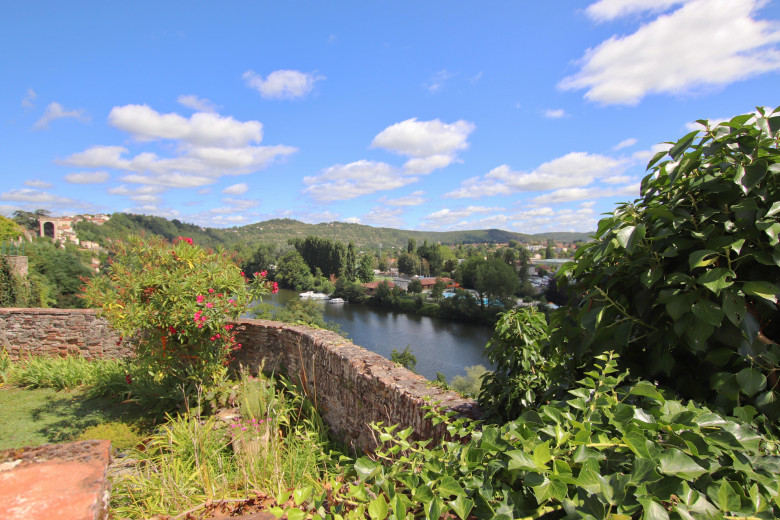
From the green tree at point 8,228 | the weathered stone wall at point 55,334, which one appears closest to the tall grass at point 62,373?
the weathered stone wall at point 55,334

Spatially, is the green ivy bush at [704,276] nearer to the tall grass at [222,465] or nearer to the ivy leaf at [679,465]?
the ivy leaf at [679,465]

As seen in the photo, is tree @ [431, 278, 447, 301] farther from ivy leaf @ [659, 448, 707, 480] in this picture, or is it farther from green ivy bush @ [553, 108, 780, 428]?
ivy leaf @ [659, 448, 707, 480]

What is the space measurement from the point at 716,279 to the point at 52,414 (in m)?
6.79

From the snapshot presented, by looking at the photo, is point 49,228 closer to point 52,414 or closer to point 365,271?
point 365,271

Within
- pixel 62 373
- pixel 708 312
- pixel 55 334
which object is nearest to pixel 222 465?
pixel 708 312

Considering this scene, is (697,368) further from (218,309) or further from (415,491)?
(218,309)

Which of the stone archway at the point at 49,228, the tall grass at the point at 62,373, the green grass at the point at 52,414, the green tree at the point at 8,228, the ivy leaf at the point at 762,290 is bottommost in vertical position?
the green grass at the point at 52,414

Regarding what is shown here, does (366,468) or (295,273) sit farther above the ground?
(366,468)

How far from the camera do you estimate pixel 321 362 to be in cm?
469

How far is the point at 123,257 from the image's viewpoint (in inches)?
192

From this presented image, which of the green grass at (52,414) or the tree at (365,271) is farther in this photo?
A: the tree at (365,271)

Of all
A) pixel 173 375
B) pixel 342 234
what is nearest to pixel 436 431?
pixel 173 375

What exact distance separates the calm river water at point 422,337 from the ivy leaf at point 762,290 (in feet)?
99.1

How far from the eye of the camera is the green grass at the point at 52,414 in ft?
14.6
